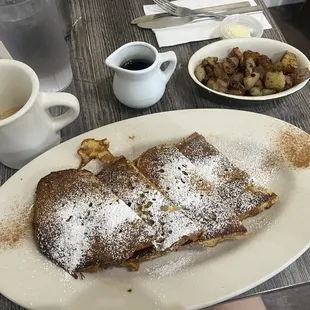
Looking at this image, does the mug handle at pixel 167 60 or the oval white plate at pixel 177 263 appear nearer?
the oval white plate at pixel 177 263

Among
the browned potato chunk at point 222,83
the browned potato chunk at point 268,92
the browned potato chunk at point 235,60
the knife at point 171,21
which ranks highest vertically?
the knife at point 171,21

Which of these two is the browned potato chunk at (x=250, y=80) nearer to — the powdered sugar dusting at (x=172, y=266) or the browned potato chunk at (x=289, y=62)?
the browned potato chunk at (x=289, y=62)

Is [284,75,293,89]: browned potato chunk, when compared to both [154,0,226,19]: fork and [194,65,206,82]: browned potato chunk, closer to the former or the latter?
[194,65,206,82]: browned potato chunk

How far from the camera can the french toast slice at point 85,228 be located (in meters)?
0.93

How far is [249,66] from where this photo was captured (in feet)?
4.20

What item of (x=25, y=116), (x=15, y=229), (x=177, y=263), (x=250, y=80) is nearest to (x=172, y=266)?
(x=177, y=263)

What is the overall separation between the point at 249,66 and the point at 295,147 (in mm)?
313

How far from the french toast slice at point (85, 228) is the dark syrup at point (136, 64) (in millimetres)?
403

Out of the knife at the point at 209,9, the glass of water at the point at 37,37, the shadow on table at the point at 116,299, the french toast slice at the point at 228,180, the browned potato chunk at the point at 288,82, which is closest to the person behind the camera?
the shadow on table at the point at 116,299

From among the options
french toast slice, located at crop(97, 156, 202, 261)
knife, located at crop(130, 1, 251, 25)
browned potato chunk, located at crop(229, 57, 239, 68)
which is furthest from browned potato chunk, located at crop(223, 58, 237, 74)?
french toast slice, located at crop(97, 156, 202, 261)

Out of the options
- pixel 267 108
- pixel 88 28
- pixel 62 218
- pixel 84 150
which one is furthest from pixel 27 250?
pixel 88 28

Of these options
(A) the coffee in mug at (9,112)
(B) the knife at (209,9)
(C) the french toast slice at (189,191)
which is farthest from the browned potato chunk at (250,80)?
(A) the coffee in mug at (9,112)

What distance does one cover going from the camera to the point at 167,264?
0.99 metres

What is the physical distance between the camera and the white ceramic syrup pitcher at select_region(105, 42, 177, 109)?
1.19m
